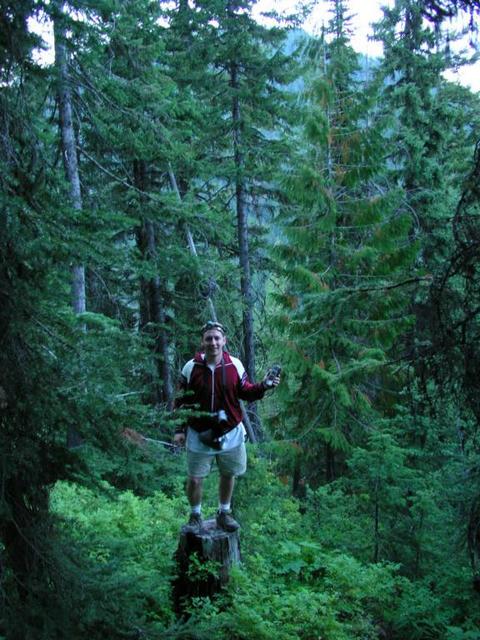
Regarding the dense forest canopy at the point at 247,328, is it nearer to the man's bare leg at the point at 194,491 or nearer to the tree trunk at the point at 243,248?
the tree trunk at the point at 243,248

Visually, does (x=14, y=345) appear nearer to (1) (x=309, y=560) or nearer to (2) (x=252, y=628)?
(2) (x=252, y=628)

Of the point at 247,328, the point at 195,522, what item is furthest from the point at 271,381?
the point at 247,328

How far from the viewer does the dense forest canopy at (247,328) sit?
3.33 meters

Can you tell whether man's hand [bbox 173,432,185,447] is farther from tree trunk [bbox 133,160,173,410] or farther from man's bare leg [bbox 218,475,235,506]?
tree trunk [bbox 133,160,173,410]

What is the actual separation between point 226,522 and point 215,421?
973 mm

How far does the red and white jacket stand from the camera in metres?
5.49

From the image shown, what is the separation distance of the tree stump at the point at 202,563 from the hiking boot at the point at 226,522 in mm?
47

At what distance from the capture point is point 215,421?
5.46 metres

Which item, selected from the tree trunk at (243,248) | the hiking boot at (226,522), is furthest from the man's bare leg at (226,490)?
the tree trunk at (243,248)

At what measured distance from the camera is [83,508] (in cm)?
753

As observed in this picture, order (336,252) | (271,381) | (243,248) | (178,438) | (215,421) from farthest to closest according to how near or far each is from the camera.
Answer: (243,248) → (336,252) → (178,438) → (215,421) → (271,381)

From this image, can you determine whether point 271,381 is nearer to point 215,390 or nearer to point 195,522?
point 215,390

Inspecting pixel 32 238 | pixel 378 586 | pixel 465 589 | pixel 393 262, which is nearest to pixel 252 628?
pixel 378 586

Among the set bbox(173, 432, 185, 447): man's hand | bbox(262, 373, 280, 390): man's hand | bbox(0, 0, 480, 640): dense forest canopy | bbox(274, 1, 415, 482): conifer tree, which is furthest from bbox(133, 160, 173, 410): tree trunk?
bbox(262, 373, 280, 390): man's hand
